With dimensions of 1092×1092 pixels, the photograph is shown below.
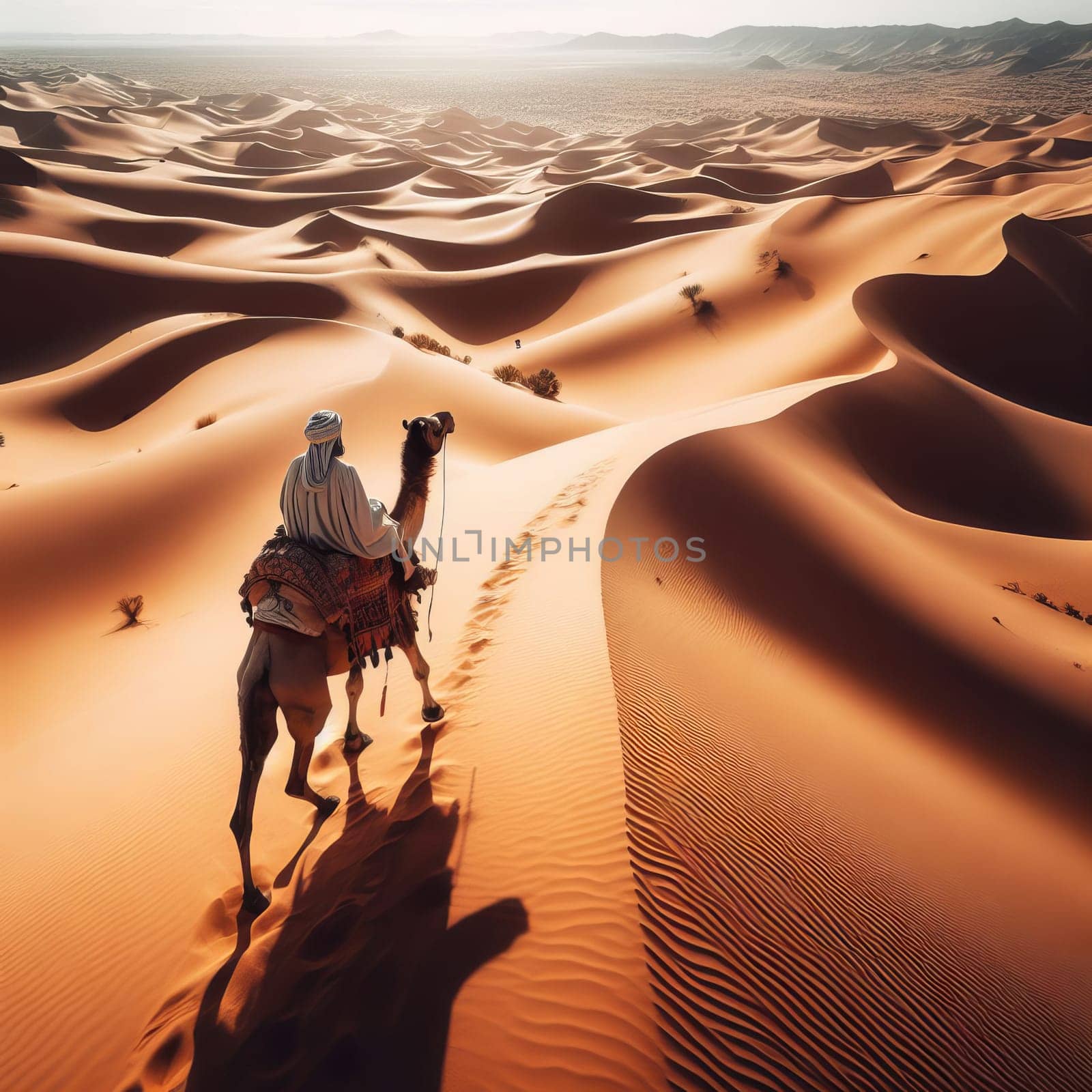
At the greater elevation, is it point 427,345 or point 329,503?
point 329,503

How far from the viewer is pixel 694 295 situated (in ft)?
80.0

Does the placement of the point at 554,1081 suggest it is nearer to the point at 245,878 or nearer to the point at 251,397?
the point at 245,878

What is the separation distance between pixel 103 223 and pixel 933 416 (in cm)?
3899

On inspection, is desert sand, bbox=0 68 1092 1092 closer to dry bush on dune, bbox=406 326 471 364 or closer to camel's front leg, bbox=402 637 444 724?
camel's front leg, bbox=402 637 444 724

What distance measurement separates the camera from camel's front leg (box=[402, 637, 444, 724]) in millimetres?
5016

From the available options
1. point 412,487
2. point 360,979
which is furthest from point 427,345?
point 360,979

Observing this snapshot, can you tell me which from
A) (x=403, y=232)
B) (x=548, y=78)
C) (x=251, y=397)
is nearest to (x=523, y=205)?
(x=403, y=232)

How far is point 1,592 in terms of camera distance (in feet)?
29.0

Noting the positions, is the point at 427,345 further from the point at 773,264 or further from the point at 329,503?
the point at 329,503

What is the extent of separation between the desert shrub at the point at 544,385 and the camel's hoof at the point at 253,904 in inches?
633

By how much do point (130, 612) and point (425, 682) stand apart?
5.57 meters

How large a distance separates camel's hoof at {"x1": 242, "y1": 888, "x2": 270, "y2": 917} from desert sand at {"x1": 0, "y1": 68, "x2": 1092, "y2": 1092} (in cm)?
11

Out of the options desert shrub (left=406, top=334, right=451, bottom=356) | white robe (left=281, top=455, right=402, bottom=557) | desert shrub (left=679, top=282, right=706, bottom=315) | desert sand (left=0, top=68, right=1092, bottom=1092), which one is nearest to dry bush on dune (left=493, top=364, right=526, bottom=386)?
desert sand (left=0, top=68, right=1092, bottom=1092)

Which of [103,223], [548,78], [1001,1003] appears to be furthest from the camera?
[548,78]
